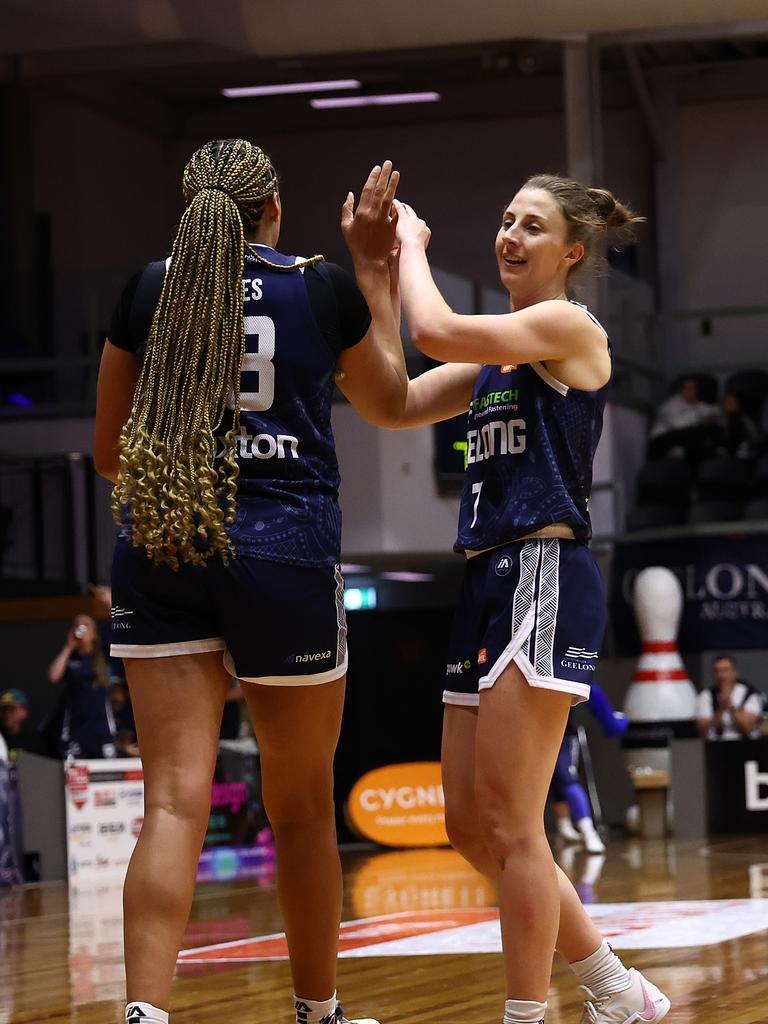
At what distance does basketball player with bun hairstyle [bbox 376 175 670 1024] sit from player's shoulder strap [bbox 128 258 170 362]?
1.76ft

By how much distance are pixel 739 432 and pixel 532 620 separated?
13645 mm

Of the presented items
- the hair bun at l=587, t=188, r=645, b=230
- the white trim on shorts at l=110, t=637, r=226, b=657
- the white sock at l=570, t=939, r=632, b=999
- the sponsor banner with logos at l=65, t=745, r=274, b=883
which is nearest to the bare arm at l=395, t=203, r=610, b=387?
the hair bun at l=587, t=188, r=645, b=230

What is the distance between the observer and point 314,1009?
143 inches

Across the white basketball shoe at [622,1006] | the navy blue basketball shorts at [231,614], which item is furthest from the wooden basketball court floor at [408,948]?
the navy blue basketball shorts at [231,614]

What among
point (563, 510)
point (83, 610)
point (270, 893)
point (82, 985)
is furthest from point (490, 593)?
point (83, 610)

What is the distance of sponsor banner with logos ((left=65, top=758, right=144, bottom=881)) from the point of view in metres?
11.5

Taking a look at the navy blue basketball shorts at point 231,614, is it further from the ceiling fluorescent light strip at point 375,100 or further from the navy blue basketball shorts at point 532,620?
the ceiling fluorescent light strip at point 375,100

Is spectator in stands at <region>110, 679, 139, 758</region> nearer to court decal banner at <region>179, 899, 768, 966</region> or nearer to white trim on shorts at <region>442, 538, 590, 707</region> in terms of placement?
court decal banner at <region>179, 899, 768, 966</region>

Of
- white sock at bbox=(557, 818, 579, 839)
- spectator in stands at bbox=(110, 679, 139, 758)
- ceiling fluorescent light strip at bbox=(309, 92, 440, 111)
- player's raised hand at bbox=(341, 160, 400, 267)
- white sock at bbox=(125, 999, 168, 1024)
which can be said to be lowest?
white sock at bbox=(557, 818, 579, 839)

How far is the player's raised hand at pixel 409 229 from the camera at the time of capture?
3748 millimetres

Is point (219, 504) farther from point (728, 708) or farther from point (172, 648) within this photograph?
point (728, 708)

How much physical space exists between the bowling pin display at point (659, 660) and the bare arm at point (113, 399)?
38.1ft

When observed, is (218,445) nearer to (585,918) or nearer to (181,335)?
(181,335)

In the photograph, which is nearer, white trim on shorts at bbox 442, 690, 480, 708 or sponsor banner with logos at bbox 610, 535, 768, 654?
white trim on shorts at bbox 442, 690, 480, 708
